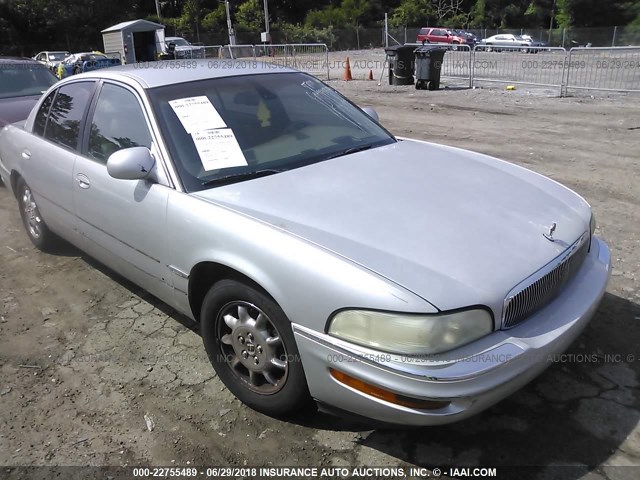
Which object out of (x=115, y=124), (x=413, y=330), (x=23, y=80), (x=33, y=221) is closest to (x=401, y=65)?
(x=23, y=80)

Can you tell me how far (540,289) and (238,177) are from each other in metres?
1.61

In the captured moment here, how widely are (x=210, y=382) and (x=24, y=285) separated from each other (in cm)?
221

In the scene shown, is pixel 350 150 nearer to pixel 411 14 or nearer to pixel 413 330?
pixel 413 330

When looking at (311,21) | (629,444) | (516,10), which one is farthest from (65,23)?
(629,444)

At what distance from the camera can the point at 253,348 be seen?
2.62 m

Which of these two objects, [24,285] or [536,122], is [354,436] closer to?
[24,285]

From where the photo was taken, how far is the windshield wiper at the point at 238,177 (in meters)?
2.85

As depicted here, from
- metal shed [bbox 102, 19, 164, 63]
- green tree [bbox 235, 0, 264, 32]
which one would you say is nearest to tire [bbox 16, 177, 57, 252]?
metal shed [bbox 102, 19, 164, 63]

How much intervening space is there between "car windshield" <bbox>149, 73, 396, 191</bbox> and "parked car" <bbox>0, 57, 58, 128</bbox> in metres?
4.74

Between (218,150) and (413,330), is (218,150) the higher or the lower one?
the higher one

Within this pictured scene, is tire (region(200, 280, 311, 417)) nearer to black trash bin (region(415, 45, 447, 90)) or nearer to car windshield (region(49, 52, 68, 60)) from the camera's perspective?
black trash bin (region(415, 45, 447, 90))

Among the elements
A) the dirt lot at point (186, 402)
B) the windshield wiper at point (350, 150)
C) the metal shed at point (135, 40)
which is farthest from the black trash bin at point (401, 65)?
the metal shed at point (135, 40)

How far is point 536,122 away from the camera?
32.7 ft

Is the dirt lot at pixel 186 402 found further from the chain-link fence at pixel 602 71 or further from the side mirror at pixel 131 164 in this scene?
the chain-link fence at pixel 602 71
